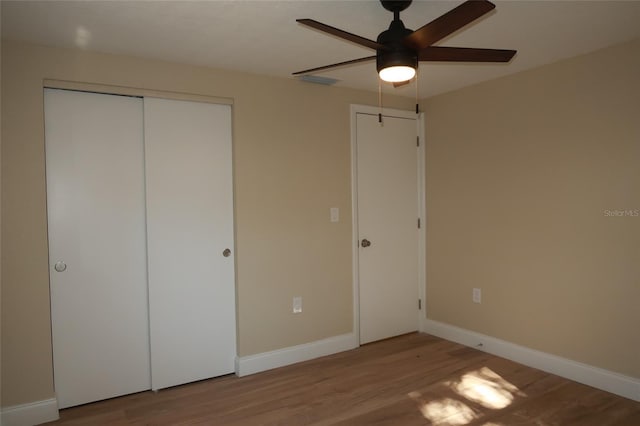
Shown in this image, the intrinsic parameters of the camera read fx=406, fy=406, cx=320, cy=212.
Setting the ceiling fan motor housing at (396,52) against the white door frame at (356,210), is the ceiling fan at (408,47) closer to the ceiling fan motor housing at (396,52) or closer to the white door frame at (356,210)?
the ceiling fan motor housing at (396,52)

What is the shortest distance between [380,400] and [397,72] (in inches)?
84.6

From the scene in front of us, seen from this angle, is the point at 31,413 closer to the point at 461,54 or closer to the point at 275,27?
the point at 275,27

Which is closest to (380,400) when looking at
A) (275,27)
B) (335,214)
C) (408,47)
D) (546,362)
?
(546,362)

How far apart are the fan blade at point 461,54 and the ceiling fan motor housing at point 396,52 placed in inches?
3.7

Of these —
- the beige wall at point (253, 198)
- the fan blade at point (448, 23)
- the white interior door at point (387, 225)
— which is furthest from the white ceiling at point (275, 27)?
the white interior door at point (387, 225)

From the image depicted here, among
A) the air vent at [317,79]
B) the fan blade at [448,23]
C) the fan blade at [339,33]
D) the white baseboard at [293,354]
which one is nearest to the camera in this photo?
the fan blade at [448,23]

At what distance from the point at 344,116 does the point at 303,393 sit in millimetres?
2357

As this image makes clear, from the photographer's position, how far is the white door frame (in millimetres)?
3803

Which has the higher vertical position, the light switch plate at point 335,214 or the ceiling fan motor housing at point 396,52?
the ceiling fan motor housing at point 396,52

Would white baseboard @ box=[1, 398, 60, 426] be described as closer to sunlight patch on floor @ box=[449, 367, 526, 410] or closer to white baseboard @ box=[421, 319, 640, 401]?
sunlight patch on floor @ box=[449, 367, 526, 410]

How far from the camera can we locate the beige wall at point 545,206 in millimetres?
2766

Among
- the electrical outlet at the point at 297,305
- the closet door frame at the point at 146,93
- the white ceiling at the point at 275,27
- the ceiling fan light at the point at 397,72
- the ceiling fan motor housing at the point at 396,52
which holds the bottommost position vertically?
the electrical outlet at the point at 297,305

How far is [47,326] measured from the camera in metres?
2.61

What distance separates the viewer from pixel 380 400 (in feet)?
9.20
